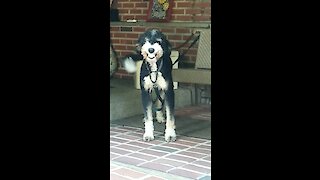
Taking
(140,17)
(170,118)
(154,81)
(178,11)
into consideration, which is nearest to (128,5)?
(140,17)

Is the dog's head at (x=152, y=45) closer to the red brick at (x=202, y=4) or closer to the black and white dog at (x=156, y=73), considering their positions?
the black and white dog at (x=156, y=73)

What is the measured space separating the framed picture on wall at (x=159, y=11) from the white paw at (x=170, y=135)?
7.07ft

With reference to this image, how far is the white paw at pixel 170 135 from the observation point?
12.4 ft

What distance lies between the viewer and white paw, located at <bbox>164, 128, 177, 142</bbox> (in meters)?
3.79

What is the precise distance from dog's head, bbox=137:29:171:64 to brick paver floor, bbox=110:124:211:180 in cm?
73

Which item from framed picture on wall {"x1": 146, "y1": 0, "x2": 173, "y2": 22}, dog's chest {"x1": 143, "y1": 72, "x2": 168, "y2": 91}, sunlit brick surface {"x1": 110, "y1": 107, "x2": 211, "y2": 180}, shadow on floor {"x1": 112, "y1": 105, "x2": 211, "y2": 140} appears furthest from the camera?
framed picture on wall {"x1": 146, "y1": 0, "x2": 173, "y2": 22}

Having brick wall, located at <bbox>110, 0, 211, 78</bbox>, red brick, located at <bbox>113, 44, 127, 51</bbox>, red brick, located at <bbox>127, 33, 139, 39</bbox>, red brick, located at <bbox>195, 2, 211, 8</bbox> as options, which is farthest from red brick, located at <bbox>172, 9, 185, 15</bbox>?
red brick, located at <bbox>113, 44, 127, 51</bbox>

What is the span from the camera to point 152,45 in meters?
3.53

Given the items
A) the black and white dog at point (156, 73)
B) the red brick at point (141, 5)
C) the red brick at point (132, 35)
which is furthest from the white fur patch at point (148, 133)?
the red brick at point (141, 5)

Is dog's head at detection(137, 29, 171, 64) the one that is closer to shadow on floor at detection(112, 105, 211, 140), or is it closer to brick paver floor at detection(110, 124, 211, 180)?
brick paver floor at detection(110, 124, 211, 180)

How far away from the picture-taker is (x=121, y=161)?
129 inches

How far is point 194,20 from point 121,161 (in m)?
2.68

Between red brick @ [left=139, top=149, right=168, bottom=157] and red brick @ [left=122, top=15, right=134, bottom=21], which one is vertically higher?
red brick @ [left=122, top=15, right=134, bottom=21]
